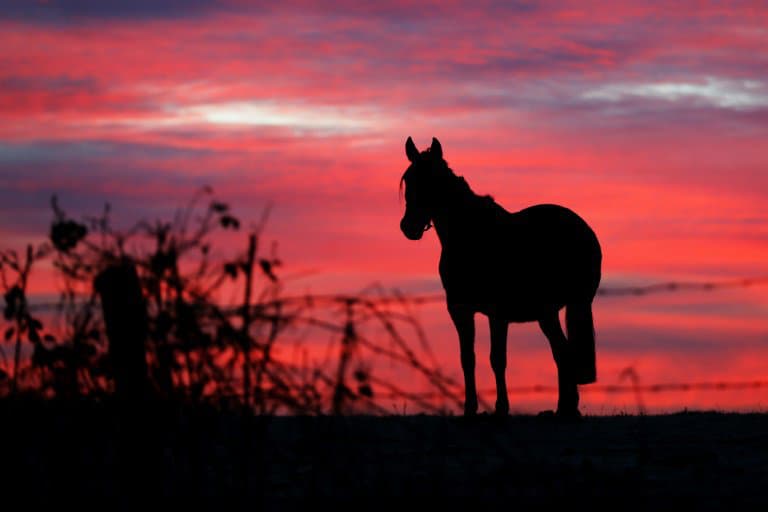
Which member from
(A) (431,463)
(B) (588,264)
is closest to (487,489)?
(A) (431,463)

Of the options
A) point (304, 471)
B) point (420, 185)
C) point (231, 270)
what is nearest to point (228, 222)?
point (231, 270)

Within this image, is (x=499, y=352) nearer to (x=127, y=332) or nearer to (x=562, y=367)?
(x=562, y=367)

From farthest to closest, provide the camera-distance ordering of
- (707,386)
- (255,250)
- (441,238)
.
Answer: (441,238)
(707,386)
(255,250)

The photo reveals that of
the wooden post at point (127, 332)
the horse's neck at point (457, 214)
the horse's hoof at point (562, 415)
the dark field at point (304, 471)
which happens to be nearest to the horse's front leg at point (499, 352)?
the horse's hoof at point (562, 415)

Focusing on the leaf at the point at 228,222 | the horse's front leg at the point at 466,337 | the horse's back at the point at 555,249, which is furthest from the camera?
the horse's back at the point at 555,249

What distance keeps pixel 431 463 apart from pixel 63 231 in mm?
3997

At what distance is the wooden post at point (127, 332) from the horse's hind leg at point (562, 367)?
6926 mm

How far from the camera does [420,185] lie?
13.4 m

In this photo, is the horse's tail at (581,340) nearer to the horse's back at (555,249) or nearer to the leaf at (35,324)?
the horse's back at (555,249)

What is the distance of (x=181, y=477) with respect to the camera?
25.8ft

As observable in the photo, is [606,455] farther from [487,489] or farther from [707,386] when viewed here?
[487,489]

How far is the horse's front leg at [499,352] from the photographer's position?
520 inches

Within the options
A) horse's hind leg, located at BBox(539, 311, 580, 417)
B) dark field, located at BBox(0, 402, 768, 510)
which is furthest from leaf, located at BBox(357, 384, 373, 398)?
horse's hind leg, located at BBox(539, 311, 580, 417)

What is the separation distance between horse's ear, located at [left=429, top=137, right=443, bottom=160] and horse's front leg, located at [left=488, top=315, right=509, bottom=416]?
71.1 inches
